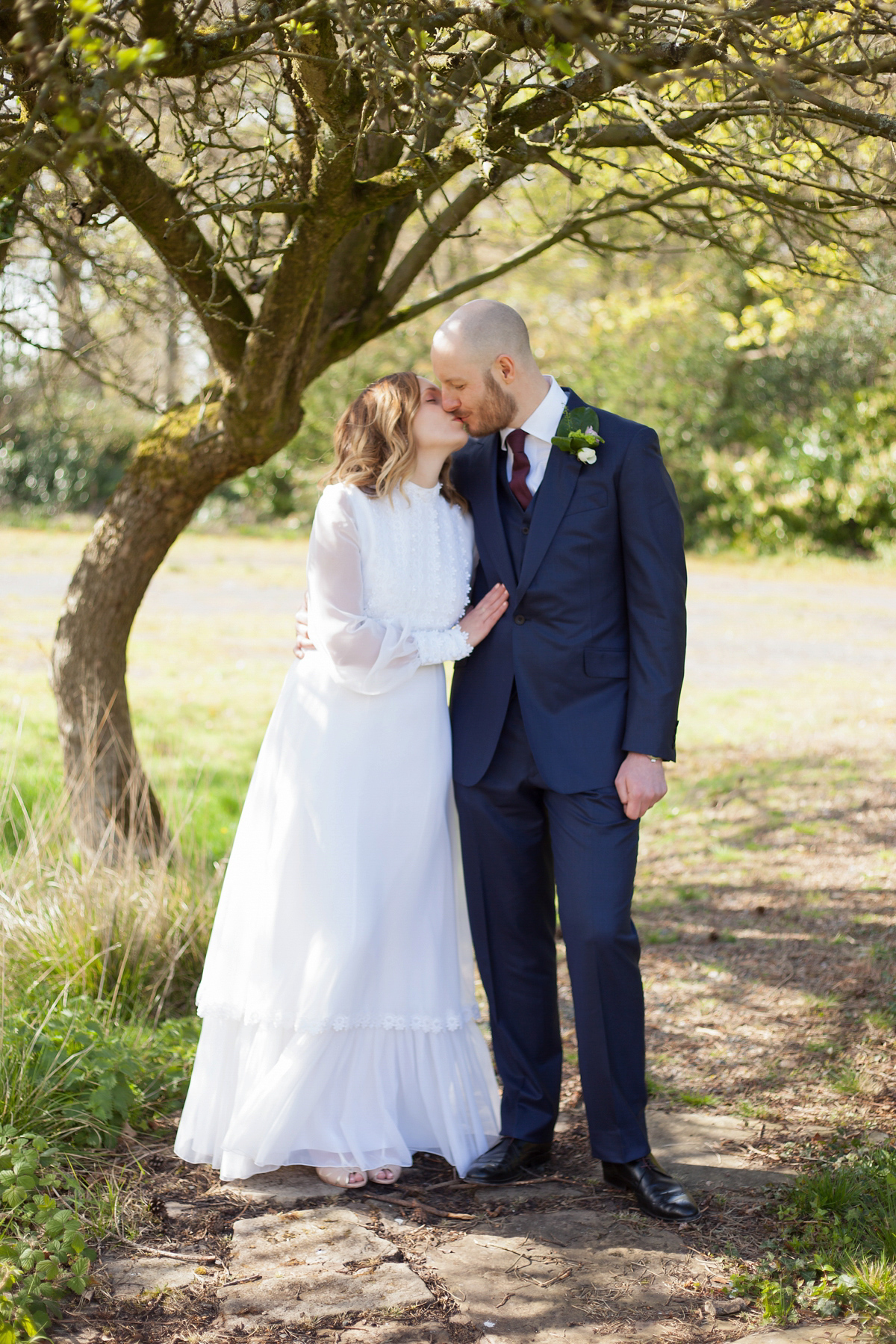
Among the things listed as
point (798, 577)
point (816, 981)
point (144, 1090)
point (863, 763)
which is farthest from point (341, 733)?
point (798, 577)

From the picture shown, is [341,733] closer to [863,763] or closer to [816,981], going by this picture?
[816,981]

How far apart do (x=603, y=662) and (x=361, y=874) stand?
0.88 meters

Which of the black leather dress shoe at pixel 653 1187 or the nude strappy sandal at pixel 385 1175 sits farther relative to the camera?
the nude strappy sandal at pixel 385 1175

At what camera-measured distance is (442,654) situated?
320 cm

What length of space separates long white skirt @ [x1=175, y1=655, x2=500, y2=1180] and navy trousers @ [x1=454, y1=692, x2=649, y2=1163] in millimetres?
99

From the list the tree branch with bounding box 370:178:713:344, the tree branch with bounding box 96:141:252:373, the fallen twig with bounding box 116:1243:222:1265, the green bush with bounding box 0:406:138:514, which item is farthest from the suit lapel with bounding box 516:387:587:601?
the green bush with bounding box 0:406:138:514

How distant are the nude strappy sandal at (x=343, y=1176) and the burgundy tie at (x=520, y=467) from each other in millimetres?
1869

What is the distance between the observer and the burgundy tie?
10.6ft

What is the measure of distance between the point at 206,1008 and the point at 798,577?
45.9ft

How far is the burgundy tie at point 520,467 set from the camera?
10.6ft

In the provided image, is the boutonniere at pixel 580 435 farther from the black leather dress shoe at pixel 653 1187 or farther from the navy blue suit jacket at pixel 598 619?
the black leather dress shoe at pixel 653 1187

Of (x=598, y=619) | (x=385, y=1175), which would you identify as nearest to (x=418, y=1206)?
(x=385, y=1175)

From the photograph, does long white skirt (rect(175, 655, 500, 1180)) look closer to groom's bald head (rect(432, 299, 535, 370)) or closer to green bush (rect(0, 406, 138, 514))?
groom's bald head (rect(432, 299, 535, 370))

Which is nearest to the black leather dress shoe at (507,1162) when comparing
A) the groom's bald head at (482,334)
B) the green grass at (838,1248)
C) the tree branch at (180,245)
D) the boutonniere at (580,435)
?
the green grass at (838,1248)
